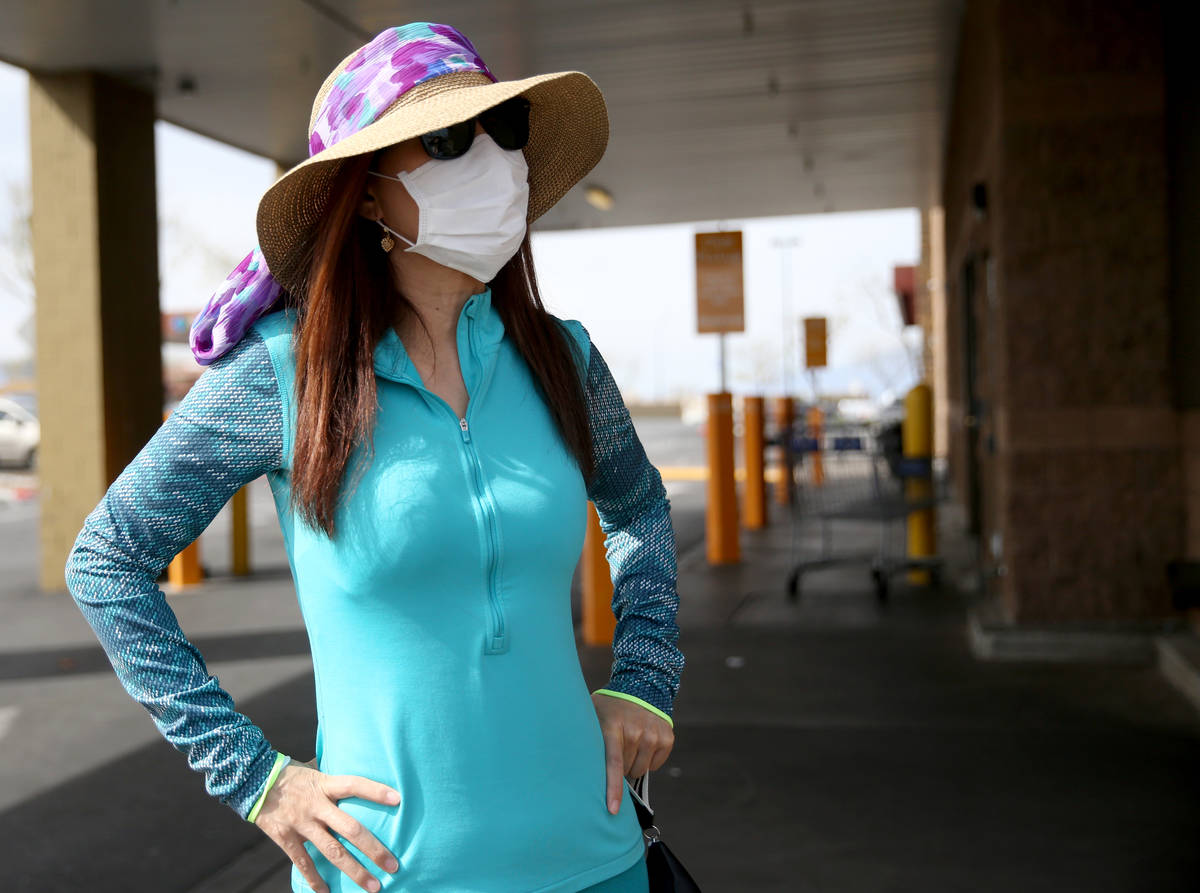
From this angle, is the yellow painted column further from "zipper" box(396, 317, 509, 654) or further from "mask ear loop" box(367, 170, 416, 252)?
"zipper" box(396, 317, 509, 654)

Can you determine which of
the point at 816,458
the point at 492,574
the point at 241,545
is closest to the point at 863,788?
the point at 492,574

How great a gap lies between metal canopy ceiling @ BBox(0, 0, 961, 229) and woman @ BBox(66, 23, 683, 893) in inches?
305

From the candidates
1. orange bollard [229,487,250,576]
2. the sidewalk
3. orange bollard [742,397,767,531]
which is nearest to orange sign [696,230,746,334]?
orange bollard [742,397,767,531]

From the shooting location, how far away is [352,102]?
1632mm

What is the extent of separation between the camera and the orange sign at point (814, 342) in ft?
66.5

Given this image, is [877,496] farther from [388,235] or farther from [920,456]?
[388,235]

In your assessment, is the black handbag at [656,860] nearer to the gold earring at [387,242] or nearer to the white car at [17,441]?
the gold earring at [387,242]

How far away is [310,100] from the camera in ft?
39.4

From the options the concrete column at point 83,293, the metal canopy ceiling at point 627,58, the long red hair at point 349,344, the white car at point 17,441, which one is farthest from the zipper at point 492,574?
the white car at point 17,441

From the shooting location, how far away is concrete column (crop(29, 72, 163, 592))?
32.6ft

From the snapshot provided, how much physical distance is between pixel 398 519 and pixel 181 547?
0.27 meters

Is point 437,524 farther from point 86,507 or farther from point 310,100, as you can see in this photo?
point 310,100

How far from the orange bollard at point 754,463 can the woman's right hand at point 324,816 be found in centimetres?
1240

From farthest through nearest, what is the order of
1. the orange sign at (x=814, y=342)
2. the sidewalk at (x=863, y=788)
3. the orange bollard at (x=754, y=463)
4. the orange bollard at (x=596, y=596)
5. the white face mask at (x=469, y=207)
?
→ 1. the orange sign at (x=814, y=342)
2. the orange bollard at (x=754, y=463)
3. the orange bollard at (x=596, y=596)
4. the sidewalk at (x=863, y=788)
5. the white face mask at (x=469, y=207)
